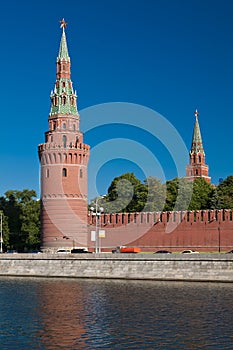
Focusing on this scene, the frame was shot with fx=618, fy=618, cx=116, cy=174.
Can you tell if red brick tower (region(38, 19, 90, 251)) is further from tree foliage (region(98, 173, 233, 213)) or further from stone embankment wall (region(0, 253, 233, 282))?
stone embankment wall (region(0, 253, 233, 282))

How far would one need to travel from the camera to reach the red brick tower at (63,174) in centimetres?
6315

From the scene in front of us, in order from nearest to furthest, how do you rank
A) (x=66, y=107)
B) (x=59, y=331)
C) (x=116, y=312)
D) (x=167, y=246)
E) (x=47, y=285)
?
(x=59, y=331), (x=116, y=312), (x=47, y=285), (x=167, y=246), (x=66, y=107)

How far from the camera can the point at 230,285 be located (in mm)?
39719

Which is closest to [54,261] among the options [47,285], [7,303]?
[47,285]

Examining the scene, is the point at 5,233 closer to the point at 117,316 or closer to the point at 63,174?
the point at 63,174

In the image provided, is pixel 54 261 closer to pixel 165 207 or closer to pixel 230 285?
pixel 230 285

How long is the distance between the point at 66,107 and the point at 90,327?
42.9 m

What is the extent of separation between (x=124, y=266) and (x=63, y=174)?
19840 millimetres

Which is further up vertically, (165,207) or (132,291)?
(165,207)

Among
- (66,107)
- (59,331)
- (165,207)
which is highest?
(66,107)

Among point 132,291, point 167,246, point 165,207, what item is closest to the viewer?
point 132,291

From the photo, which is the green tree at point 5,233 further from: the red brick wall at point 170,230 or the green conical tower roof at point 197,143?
the green conical tower roof at point 197,143

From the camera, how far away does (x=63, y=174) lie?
63.7 meters

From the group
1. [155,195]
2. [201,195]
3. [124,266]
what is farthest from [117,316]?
[201,195]
